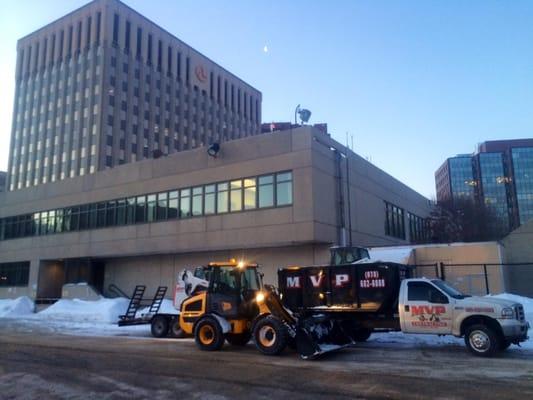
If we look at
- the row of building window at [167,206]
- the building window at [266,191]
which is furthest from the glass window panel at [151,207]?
the building window at [266,191]

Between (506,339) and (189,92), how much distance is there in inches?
3413

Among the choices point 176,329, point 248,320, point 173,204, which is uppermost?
point 173,204

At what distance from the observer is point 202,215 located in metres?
31.2

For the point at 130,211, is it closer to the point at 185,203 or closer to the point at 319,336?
the point at 185,203

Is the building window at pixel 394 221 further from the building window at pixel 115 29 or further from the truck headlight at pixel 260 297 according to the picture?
the building window at pixel 115 29

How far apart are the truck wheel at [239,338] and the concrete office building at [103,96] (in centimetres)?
6273

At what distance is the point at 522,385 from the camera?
883cm

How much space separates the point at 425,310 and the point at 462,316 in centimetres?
99

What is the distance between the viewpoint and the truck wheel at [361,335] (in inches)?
614

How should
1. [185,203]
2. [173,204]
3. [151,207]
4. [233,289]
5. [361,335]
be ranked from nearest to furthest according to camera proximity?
[233,289]
[361,335]
[185,203]
[173,204]
[151,207]

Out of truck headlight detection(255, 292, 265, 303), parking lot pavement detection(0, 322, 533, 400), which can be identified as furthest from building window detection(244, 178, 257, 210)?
parking lot pavement detection(0, 322, 533, 400)

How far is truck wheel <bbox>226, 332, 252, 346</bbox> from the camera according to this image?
49.2 ft

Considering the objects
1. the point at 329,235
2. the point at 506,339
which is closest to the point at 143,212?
the point at 329,235

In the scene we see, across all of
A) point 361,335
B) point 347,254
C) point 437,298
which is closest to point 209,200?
point 347,254
